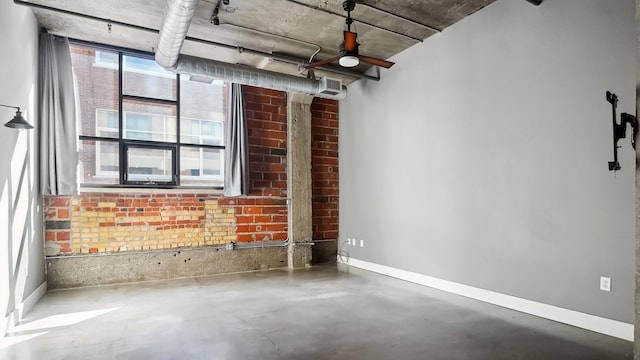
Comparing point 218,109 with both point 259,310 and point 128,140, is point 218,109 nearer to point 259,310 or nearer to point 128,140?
point 128,140

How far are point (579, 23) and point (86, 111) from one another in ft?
20.8

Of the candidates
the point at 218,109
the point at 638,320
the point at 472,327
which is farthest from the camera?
the point at 218,109

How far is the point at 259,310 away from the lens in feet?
13.3

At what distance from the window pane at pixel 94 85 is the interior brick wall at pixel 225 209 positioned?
107 cm

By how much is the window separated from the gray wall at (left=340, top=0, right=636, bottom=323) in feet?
9.89

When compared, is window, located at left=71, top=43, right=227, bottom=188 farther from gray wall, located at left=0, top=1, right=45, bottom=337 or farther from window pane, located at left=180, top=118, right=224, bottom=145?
gray wall, located at left=0, top=1, right=45, bottom=337

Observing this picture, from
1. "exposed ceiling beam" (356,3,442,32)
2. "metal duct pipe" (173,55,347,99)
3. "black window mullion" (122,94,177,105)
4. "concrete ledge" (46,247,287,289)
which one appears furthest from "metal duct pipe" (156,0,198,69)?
"concrete ledge" (46,247,287,289)

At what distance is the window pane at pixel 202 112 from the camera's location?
614cm

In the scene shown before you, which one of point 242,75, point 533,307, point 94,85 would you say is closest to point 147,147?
point 94,85

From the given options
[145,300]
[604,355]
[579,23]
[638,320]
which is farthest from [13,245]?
[579,23]

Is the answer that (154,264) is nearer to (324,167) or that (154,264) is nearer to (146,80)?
(146,80)

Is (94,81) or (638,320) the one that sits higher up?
(94,81)

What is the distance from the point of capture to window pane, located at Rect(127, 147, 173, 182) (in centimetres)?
569

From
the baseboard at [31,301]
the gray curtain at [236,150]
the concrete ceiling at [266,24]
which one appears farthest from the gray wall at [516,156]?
the baseboard at [31,301]
